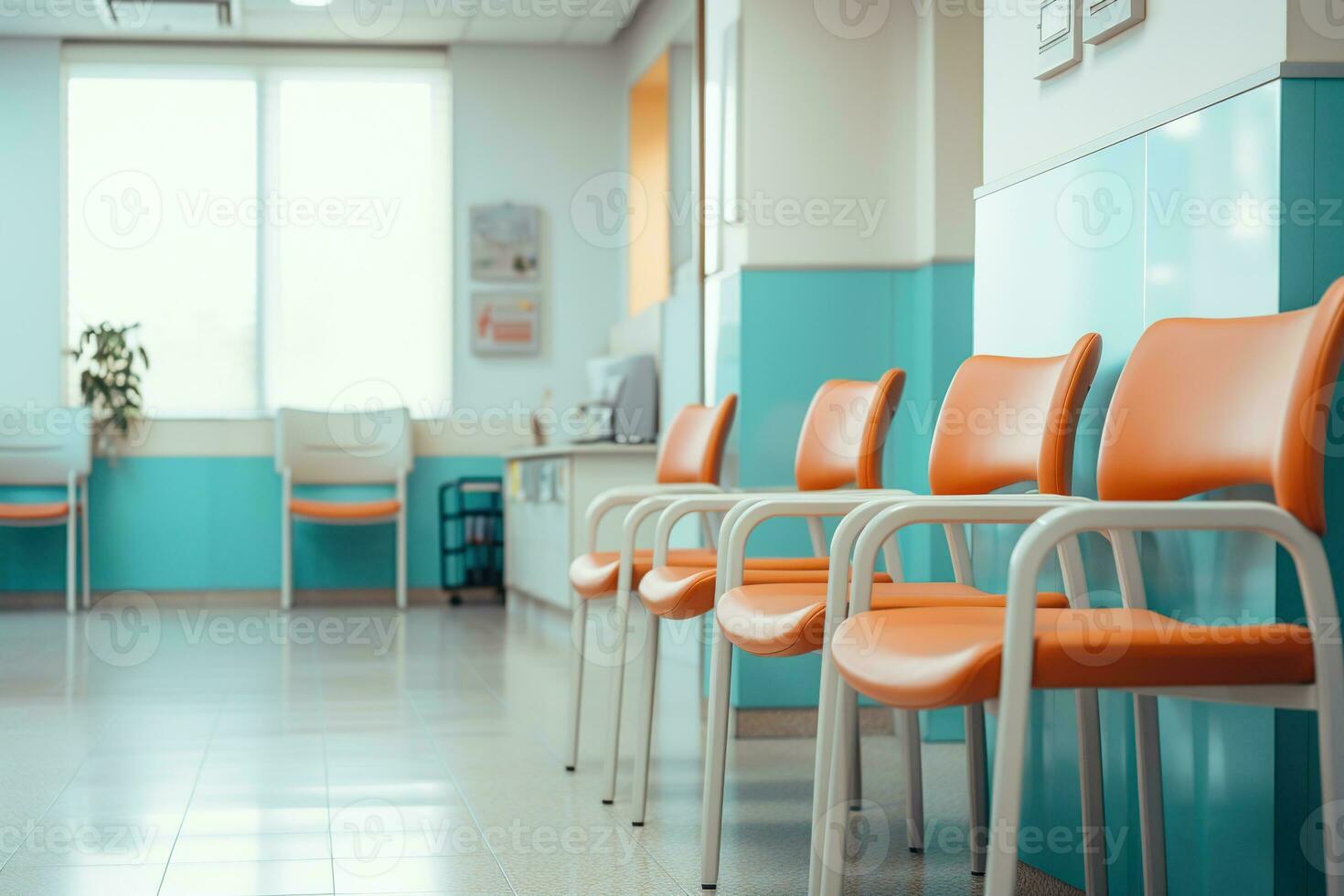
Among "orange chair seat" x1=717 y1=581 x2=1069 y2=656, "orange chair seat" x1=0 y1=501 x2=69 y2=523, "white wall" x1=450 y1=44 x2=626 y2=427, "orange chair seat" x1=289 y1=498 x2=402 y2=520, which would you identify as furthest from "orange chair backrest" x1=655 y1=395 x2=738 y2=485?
"orange chair seat" x1=0 y1=501 x2=69 y2=523

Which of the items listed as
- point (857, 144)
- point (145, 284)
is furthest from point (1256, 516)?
point (145, 284)

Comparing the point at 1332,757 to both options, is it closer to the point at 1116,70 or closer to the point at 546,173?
the point at 1116,70

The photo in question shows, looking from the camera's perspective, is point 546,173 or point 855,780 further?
point 546,173

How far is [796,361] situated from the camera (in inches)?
155

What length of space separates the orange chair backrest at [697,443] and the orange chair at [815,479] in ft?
0.83

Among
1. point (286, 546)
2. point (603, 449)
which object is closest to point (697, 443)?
point (603, 449)

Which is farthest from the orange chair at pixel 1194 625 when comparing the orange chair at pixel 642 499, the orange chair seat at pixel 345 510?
the orange chair seat at pixel 345 510

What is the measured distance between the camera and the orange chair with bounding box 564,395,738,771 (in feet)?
10.2

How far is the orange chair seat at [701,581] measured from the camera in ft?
8.37

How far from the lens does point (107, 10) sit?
6.76 meters

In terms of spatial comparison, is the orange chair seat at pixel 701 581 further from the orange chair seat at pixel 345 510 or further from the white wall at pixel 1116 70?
the orange chair seat at pixel 345 510

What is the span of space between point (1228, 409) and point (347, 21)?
6443 millimetres

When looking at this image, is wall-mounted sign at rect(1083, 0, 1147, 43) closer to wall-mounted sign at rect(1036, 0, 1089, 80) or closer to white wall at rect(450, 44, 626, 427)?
wall-mounted sign at rect(1036, 0, 1089, 80)

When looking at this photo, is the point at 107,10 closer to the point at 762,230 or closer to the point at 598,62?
the point at 598,62
